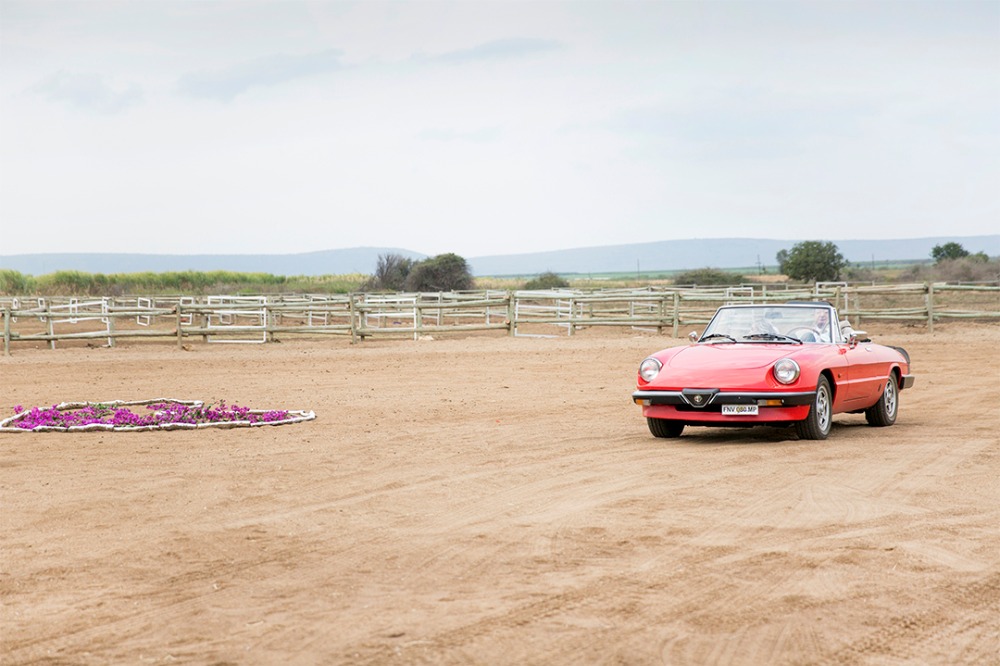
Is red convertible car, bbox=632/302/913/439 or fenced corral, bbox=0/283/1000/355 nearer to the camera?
red convertible car, bbox=632/302/913/439

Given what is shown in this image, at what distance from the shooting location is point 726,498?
852cm

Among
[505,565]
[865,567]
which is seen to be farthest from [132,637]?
[865,567]

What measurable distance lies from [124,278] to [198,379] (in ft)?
171

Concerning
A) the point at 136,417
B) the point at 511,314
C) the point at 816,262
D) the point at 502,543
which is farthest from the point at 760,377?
the point at 816,262

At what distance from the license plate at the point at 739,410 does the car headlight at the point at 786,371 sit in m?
0.38

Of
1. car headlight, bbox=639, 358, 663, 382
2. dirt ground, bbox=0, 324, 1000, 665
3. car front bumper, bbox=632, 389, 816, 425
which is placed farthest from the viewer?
car headlight, bbox=639, 358, 663, 382

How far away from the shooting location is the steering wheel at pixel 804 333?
12.6 meters

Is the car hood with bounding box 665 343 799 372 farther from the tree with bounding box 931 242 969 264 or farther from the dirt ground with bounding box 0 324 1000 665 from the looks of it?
the tree with bounding box 931 242 969 264

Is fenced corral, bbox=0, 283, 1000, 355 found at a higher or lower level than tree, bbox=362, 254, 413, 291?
lower

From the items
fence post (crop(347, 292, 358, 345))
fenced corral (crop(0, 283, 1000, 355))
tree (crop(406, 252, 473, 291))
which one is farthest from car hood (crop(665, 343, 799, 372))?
tree (crop(406, 252, 473, 291))

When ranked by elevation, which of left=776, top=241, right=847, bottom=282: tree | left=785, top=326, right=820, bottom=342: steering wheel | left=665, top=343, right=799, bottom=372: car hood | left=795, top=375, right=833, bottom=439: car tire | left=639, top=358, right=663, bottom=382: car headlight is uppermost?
left=776, top=241, right=847, bottom=282: tree

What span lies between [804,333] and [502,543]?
21.7ft

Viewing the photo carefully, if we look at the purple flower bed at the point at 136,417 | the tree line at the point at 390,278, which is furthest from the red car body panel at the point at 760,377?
the tree line at the point at 390,278

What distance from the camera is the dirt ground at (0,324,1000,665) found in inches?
205
